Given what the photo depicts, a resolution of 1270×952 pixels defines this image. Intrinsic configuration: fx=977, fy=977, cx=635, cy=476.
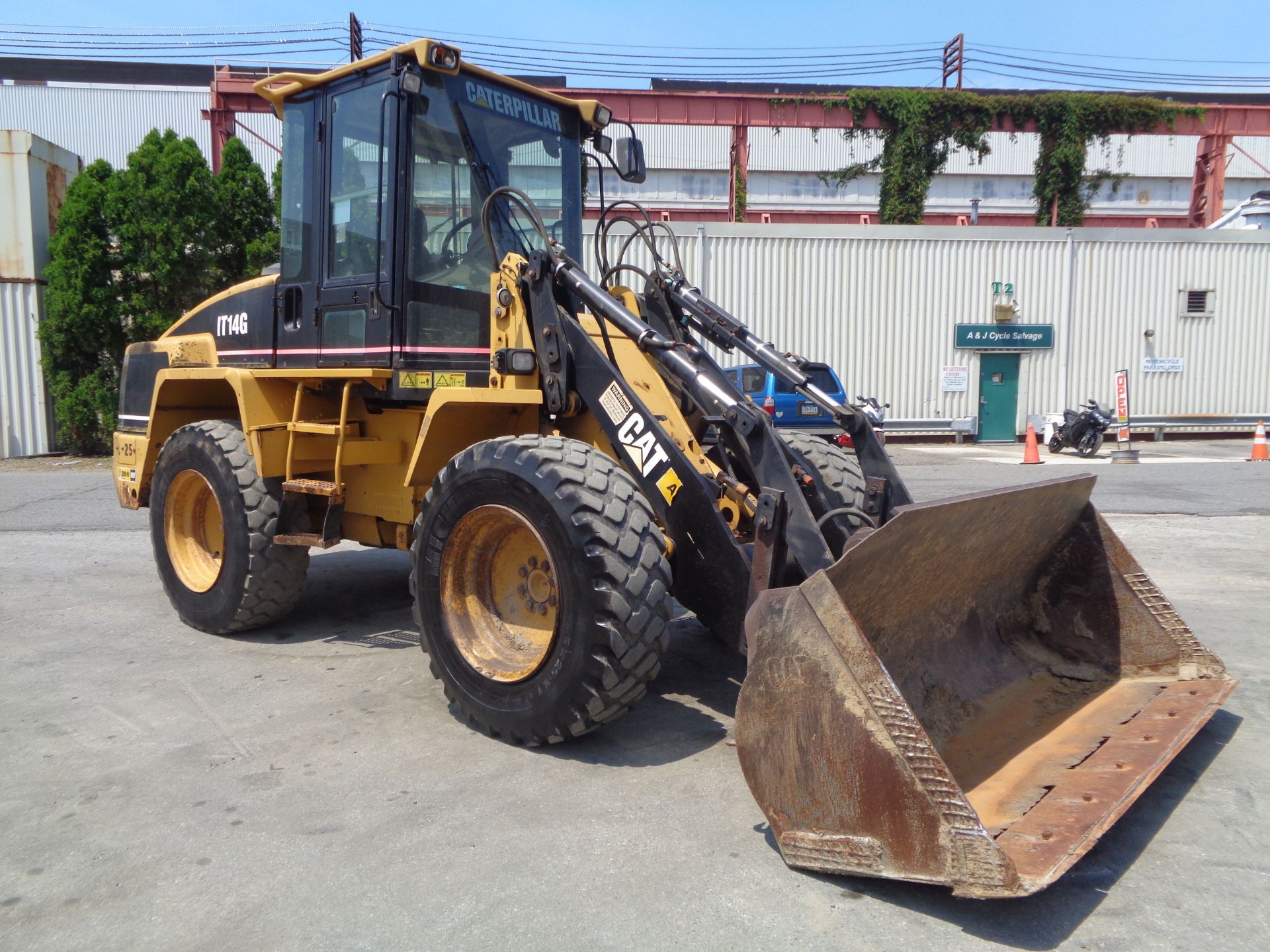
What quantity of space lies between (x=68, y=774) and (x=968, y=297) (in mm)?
20083

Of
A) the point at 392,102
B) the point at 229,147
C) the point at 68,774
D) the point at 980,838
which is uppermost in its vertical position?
the point at 229,147

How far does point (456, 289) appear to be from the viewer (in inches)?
197

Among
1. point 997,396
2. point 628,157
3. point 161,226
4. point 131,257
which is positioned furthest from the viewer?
point 997,396

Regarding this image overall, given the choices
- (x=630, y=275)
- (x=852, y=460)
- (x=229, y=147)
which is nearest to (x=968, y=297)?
(x=630, y=275)

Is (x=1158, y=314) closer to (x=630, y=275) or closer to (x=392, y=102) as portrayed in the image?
(x=630, y=275)

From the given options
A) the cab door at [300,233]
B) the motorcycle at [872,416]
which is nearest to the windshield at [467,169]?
the cab door at [300,233]

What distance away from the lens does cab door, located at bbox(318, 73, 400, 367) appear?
16.0ft

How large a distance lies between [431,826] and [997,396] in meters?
20.0

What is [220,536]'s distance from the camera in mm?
6145

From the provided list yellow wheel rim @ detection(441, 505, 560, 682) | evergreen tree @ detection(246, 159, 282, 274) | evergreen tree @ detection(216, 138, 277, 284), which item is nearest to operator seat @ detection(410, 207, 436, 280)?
yellow wheel rim @ detection(441, 505, 560, 682)

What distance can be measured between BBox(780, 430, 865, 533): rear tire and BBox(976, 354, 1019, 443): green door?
16996mm

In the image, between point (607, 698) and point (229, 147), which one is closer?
point (607, 698)

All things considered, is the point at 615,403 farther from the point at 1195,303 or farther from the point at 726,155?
the point at 726,155

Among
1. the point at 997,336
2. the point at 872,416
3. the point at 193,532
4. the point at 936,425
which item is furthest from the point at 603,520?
the point at 997,336
